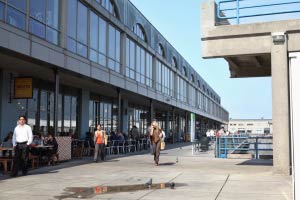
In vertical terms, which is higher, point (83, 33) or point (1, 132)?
point (83, 33)

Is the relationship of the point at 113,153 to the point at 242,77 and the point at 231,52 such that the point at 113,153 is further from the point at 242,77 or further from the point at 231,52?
the point at 231,52

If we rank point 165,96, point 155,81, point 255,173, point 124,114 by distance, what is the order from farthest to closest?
1. point 165,96
2. point 155,81
3. point 124,114
4. point 255,173

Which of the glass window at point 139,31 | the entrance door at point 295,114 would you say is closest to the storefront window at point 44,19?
the glass window at point 139,31

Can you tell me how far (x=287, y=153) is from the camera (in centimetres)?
1373

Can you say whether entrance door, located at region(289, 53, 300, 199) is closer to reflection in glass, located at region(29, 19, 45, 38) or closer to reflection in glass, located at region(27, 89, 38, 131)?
reflection in glass, located at region(29, 19, 45, 38)


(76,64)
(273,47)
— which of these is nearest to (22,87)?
(76,64)

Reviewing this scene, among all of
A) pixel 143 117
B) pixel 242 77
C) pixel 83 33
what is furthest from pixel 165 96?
pixel 242 77

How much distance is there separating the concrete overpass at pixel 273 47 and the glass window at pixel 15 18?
23.5 ft

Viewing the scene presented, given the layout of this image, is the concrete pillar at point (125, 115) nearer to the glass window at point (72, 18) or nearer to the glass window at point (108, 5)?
the glass window at point (108, 5)

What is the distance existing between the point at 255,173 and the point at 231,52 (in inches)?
163

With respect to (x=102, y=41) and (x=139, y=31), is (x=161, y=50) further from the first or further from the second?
(x=102, y=41)

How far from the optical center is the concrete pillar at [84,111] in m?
27.5

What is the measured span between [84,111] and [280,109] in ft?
52.9

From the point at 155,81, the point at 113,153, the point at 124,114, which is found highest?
the point at 155,81
